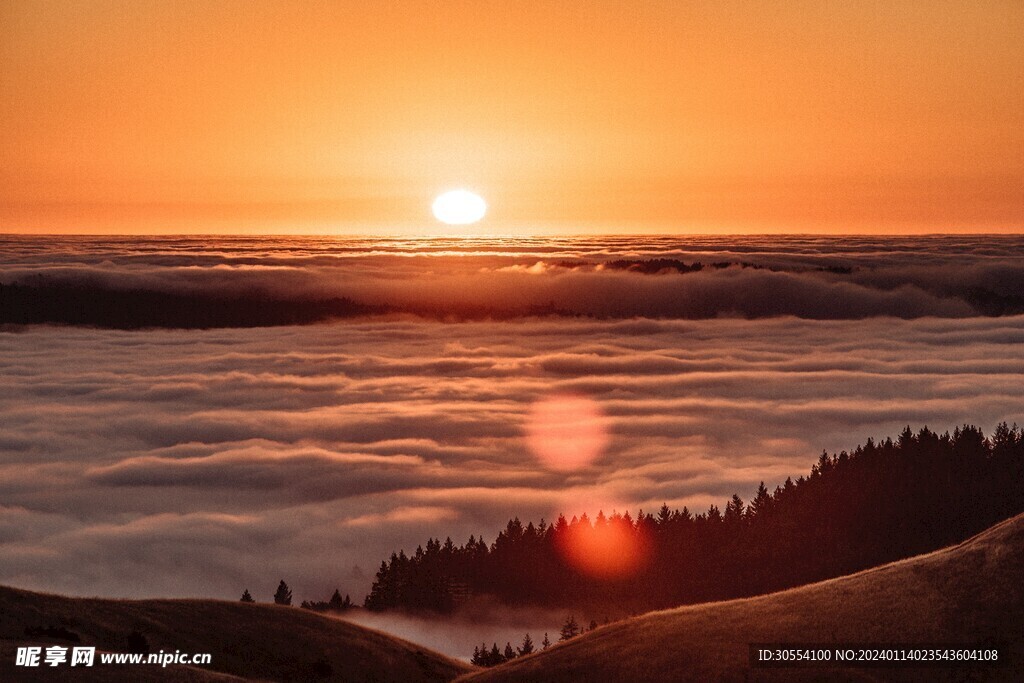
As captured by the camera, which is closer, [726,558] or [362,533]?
[726,558]

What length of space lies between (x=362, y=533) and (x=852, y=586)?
514ft

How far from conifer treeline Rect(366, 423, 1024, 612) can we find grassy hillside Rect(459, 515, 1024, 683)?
8837 cm

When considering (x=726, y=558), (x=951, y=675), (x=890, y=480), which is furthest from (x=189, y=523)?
(x=951, y=675)

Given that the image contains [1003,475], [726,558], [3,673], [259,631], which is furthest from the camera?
[1003,475]

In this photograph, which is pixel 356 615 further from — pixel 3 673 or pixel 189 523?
pixel 3 673

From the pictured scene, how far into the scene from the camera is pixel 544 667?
4562 cm

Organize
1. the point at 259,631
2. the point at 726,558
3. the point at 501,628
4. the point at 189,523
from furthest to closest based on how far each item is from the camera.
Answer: the point at 189,523, the point at 726,558, the point at 501,628, the point at 259,631

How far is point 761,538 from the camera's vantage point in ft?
500

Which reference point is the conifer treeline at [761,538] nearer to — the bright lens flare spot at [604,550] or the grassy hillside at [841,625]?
the bright lens flare spot at [604,550]

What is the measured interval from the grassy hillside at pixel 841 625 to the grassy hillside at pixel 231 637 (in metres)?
11.9

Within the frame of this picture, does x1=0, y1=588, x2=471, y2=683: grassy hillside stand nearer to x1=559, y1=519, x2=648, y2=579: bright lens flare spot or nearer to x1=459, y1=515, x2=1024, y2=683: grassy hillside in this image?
x1=459, y1=515, x2=1024, y2=683: grassy hillside

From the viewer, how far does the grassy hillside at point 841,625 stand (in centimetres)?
3981

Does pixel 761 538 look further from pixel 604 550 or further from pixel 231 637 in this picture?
pixel 231 637

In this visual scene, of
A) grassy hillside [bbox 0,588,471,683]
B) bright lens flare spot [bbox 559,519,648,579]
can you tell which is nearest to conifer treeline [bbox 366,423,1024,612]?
bright lens flare spot [bbox 559,519,648,579]
